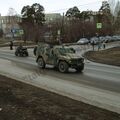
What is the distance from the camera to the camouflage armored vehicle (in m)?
22.0

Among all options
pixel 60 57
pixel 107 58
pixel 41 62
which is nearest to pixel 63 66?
pixel 60 57

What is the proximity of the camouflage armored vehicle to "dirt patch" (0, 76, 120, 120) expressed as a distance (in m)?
10.4

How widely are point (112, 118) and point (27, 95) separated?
386cm

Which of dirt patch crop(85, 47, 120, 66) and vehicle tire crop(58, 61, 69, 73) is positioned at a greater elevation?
vehicle tire crop(58, 61, 69, 73)

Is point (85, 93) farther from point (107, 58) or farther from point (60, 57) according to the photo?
point (107, 58)

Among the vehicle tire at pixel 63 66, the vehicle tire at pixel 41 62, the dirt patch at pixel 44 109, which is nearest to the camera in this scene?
the dirt patch at pixel 44 109

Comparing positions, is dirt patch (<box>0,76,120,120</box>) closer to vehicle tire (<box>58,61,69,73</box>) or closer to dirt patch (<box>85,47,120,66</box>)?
vehicle tire (<box>58,61,69,73</box>)

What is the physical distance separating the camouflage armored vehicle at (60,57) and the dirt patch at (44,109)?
10377 millimetres

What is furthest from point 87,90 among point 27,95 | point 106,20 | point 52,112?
point 106,20

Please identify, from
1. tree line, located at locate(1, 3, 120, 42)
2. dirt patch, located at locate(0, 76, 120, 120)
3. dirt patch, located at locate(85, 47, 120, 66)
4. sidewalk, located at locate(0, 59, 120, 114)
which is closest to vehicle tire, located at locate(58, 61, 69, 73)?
sidewalk, located at locate(0, 59, 120, 114)

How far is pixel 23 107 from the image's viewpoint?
941cm

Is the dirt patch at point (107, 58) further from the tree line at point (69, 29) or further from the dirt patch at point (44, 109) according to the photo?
the tree line at point (69, 29)

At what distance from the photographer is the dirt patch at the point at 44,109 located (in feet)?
27.7

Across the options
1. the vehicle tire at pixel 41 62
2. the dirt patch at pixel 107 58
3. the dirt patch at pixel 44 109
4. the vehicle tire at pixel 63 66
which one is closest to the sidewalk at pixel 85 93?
the dirt patch at pixel 44 109
